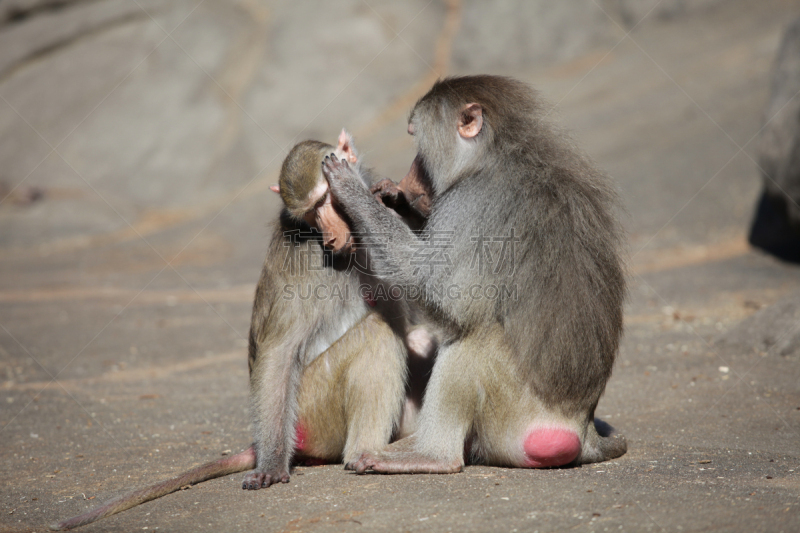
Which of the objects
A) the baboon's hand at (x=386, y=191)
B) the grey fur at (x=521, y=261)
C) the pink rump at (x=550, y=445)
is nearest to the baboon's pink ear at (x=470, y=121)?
the grey fur at (x=521, y=261)

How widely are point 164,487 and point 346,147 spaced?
177 cm

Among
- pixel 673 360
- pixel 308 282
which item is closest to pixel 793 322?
pixel 673 360

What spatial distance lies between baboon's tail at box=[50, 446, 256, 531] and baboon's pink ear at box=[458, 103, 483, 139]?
5.80ft

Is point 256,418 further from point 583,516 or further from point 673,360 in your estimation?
point 673,360

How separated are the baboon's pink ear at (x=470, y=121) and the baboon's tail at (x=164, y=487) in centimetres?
177

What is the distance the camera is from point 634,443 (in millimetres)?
3770

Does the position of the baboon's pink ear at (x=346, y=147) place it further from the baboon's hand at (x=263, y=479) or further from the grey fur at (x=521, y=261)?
the baboon's hand at (x=263, y=479)

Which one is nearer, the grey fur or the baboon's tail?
the baboon's tail

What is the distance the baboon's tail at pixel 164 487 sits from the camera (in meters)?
2.87

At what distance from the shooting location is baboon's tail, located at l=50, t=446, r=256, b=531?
287 centimetres

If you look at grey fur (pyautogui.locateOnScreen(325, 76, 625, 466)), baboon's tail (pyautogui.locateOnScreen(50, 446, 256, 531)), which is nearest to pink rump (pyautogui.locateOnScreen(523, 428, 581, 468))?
grey fur (pyautogui.locateOnScreen(325, 76, 625, 466))

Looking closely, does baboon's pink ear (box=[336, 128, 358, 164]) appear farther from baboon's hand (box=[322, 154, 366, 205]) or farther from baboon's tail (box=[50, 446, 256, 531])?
baboon's tail (box=[50, 446, 256, 531])

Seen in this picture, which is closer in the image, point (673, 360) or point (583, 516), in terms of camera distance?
point (583, 516)

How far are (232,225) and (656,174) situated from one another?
22.6ft
